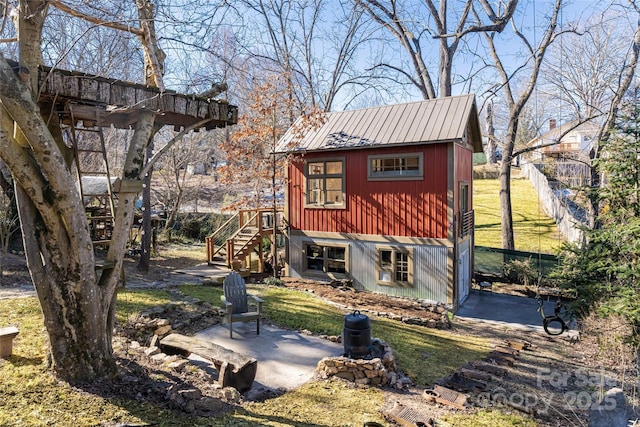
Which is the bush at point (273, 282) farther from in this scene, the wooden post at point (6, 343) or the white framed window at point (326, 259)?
the wooden post at point (6, 343)

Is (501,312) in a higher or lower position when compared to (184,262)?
lower

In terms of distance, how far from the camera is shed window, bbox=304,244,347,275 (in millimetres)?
13664

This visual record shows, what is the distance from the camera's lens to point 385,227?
1276 cm

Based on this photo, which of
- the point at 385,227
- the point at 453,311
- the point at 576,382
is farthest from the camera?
the point at 385,227

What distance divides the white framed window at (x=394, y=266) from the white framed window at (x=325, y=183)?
6.79 ft

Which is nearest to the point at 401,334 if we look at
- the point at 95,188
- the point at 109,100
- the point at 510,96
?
the point at 109,100

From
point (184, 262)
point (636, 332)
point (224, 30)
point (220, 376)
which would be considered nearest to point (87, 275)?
point (220, 376)

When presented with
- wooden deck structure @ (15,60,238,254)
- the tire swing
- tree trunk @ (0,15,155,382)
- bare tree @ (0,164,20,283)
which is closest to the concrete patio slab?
tree trunk @ (0,15,155,382)

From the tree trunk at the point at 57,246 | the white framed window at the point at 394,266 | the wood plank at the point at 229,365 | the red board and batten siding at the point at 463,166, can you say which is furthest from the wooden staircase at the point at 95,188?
the red board and batten siding at the point at 463,166

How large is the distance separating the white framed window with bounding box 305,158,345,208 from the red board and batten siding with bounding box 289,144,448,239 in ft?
0.64

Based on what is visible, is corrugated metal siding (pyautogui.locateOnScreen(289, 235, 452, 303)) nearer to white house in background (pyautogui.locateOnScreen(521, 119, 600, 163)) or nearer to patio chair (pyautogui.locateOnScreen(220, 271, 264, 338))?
patio chair (pyautogui.locateOnScreen(220, 271, 264, 338))

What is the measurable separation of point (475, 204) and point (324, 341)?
23515 mm

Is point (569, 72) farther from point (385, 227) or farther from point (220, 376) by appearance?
point (220, 376)

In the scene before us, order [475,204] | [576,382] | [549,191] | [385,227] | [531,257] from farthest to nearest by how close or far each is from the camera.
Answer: [475,204], [549,191], [531,257], [385,227], [576,382]
